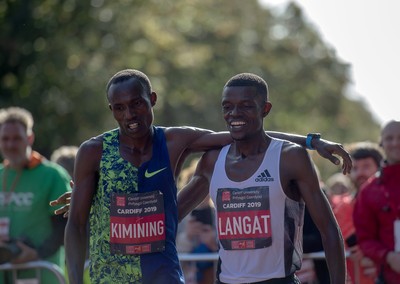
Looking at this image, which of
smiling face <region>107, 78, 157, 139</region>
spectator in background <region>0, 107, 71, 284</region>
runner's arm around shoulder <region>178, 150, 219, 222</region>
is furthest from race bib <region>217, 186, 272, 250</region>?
spectator in background <region>0, 107, 71, 284</region>

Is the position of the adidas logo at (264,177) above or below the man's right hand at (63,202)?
above

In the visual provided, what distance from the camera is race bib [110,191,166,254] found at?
766 cm

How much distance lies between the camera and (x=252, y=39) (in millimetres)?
49906

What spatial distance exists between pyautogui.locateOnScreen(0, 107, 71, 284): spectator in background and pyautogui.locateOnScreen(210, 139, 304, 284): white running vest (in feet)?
11.6

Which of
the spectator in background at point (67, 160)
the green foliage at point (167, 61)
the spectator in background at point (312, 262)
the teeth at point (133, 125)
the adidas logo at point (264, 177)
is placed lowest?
the spectator in background at point (312, 262)

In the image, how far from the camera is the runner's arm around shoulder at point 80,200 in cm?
779

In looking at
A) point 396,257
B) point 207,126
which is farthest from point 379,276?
point 207,126

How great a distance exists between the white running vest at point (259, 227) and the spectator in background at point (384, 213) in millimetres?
2677

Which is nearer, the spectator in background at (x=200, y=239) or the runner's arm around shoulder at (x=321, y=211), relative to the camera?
the runner's arm around shoulder at (x=321, y=211)

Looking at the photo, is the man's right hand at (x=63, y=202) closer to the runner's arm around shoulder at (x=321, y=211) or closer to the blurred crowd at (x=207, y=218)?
the runner's arm around shoulder at (x=321, y=211)

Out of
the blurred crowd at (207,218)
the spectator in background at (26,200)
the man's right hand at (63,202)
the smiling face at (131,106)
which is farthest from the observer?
the spectator in background at (26,200)

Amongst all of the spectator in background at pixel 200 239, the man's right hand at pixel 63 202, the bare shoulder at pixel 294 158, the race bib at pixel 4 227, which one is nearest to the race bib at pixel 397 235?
the spectator in background at pixel 200 239

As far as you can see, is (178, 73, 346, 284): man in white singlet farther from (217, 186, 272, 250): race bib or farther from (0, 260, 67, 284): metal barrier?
(0, 260, 67, 284): metal barrier

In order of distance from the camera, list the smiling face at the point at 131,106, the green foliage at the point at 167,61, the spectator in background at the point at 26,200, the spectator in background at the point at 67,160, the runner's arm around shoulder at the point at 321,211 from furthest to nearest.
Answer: the green foliage at the point at 167,61 < the spectator in background at the point at 67,160 < the spectator in background at the point at 26,200 < the smiling face at the point at 131,106 < the runner's arm around shoulder at the point at 321,211
